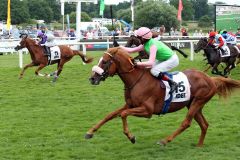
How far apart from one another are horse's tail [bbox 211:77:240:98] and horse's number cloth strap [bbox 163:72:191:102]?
71cm

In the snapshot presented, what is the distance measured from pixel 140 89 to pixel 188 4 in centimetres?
8588

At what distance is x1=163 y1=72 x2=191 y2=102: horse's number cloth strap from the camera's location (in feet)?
26.5

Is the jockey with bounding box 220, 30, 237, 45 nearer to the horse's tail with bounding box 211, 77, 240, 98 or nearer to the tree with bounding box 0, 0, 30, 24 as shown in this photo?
the horse's tail with bounding box 211, 77, 240, 98

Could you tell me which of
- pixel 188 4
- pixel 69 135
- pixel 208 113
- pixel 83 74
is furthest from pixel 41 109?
pixel 188 4

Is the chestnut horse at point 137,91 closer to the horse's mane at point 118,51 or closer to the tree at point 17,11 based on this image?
the horse's mane at point 118,51

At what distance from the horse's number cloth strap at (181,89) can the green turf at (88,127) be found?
76 centimetres

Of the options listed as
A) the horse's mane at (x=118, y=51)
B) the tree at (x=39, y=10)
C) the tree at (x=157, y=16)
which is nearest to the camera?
the horse's mane at (x=118, y=51)

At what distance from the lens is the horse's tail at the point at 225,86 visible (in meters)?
8.69

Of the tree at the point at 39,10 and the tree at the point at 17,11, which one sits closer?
the tree at the point at 17,11

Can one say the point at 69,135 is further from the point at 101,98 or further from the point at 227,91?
the point at 101,98

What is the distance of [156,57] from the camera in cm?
829

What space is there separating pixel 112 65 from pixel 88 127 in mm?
2294

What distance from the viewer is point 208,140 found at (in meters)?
8.63

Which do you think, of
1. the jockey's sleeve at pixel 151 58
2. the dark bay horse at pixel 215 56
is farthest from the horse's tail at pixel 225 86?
the dark bay horse at pixel 215 56
